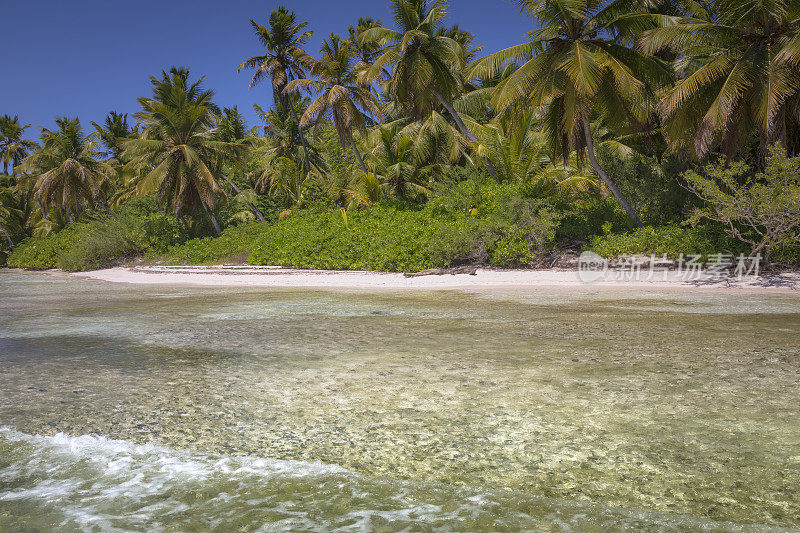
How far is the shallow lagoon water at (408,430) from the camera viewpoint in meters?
2.11

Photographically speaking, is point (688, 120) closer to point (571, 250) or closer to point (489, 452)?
point (571, 250)

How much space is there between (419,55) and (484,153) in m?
4.24

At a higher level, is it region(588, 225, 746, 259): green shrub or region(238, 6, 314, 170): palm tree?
region(238, 6, 314, 170): palm tree

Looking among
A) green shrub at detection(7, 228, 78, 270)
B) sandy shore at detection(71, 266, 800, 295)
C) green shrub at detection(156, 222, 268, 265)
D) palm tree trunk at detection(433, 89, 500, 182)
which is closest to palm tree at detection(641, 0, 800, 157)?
sandy shore at detection(71, 266, 800, 295)

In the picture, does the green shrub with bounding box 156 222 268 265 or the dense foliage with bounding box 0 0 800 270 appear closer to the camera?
the dense foliage with bounding box 0 0 800 270

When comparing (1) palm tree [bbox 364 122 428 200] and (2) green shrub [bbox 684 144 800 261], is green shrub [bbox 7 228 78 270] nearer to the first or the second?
(1) palm tree [bbox 364 122 428 200]

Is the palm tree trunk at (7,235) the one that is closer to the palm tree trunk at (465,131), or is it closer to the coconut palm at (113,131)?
the coconut palm at (113,131)

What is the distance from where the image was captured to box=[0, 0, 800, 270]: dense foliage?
12.4 meters

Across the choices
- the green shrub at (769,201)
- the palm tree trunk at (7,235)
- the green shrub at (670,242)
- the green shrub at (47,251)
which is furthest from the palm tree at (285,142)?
the palm tree trunk at (7,235)

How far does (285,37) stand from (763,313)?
2712cm

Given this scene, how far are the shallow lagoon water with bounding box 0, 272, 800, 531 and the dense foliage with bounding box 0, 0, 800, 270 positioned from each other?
8173 millimetres

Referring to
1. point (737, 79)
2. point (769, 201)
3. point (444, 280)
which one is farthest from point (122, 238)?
point (769, 201)

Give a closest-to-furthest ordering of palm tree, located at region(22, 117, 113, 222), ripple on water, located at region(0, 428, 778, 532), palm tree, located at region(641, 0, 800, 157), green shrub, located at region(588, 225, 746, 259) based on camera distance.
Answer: ripple on water, located at region(0, 428, 778, 532), palm tree, located at region(641, 0, 800, 157), green shrub, located at region(588, 225, 746, 259), palm tree, located at region(22, 117, 113, 222)

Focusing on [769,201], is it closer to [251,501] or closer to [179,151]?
[251,501]
